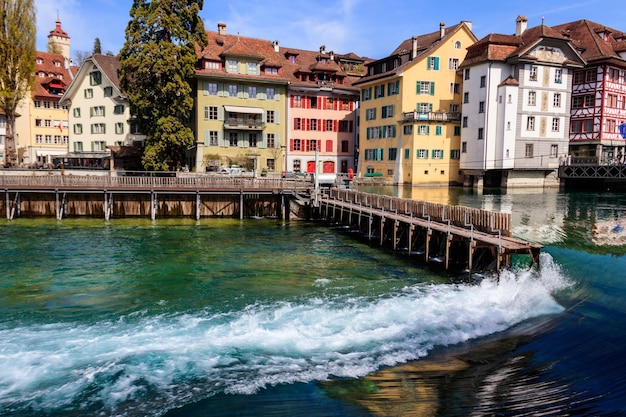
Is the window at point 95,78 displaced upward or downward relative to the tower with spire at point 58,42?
downward

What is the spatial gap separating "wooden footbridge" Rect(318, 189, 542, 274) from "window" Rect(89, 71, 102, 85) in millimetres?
41695

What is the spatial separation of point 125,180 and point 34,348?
26.3 meters

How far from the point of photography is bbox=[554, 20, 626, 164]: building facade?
6328cm

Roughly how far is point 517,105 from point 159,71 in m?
40.0

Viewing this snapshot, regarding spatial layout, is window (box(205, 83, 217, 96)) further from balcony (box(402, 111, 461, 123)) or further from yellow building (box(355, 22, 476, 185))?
balcony (box(402, 111, 461, 123))

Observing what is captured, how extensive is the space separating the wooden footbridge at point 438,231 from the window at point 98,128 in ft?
131

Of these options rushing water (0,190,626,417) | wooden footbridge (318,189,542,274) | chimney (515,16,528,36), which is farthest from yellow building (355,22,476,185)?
rushing water (0,190,626,417)

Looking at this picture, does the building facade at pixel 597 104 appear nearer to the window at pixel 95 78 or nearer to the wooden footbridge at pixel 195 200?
the wooden footbridge at pixel 195 200

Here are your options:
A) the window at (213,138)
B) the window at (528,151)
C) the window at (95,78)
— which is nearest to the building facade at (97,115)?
the window at (95,78)

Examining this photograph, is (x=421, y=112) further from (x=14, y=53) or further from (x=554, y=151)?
(x=14, y=53)

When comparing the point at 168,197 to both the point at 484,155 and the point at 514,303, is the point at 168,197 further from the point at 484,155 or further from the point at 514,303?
the point at 484,155

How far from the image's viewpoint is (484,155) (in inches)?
2357

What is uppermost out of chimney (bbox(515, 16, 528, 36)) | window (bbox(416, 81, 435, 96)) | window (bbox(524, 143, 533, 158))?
chimney (bbox(515, 16, 528, 36))

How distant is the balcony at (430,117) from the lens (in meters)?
60.5
